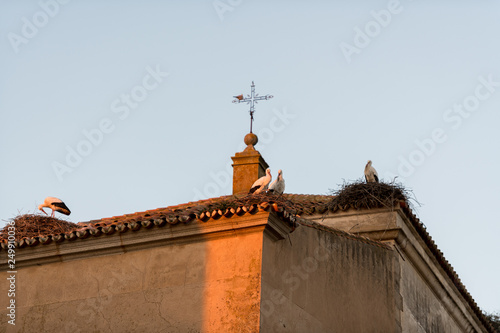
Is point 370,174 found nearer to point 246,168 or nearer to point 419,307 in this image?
point 419,307

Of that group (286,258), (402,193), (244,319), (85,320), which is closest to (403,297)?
(402,193)

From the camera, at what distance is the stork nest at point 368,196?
564 inches

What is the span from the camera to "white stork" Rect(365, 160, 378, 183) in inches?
603

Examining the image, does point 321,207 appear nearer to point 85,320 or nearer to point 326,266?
point 326,266

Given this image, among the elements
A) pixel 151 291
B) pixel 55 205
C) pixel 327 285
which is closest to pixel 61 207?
pixel 55 205

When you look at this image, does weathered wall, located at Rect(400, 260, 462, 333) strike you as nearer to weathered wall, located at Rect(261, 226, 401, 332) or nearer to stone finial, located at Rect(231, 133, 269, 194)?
weathered wall, located at Rect(261, 226, 401, 332)

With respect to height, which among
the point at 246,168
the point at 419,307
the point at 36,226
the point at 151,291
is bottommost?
the point at 151,291

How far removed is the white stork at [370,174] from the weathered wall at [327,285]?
68.3 inches

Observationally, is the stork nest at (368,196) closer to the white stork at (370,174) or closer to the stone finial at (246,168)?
the white stork at (370,174)

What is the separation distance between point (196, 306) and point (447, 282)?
6.35 meters

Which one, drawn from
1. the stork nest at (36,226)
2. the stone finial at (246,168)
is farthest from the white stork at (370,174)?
the stork nest at (36,226)

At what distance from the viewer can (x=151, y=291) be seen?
38.9ft

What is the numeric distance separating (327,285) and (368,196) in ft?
8.36

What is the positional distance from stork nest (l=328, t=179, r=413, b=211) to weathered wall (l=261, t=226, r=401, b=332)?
0.86 metres
